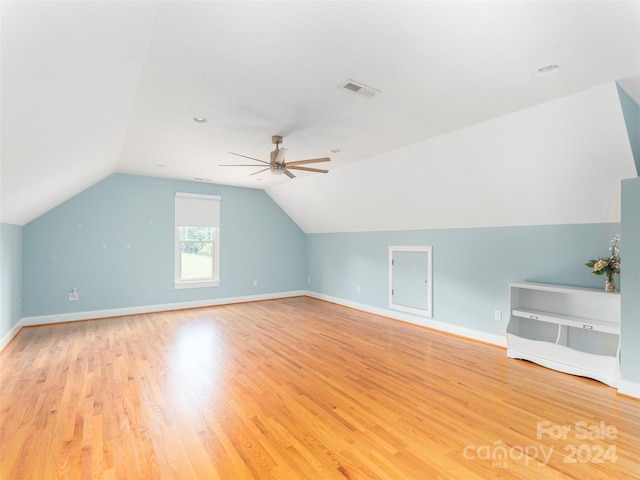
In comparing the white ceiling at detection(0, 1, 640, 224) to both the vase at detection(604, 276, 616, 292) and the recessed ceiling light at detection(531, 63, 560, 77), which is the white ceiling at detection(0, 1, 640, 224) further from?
the vase at detection(604, 276, 616, 292)

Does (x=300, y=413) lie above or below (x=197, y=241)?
below

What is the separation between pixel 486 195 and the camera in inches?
156

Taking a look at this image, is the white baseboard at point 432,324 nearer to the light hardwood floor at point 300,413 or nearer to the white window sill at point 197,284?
the light hardwood floor at point 300,413

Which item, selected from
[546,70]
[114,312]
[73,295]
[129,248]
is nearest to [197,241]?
A: [129,248]

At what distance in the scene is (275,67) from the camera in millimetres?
2271

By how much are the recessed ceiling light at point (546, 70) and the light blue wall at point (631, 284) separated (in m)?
1.42

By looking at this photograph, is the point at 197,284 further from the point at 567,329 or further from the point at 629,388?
the point at 629,388

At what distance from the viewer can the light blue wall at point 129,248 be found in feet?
16.9

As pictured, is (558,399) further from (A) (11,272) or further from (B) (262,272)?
(A) (11,272)

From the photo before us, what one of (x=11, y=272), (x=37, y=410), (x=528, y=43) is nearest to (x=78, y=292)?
(x=11, y=272)

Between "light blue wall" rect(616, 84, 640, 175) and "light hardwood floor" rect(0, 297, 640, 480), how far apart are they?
7.47 feet

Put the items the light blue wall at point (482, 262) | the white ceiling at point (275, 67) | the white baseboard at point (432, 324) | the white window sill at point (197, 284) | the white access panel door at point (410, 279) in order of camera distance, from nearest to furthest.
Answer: the white ceiling at point (275, 67) → the light blue wall at point (482, 262) → the white baseboard at point (432, 324) → the white access panel door at point (410, 279) → the white window sill at point (197, 284)

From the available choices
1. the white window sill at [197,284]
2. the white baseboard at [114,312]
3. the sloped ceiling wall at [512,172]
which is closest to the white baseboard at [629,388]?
the sloped ceiling wall at [512,172]

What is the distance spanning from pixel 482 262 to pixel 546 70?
272cm
